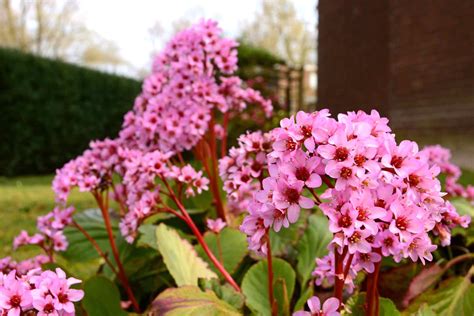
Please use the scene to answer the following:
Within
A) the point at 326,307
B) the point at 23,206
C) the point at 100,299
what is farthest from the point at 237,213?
the point at 23,206

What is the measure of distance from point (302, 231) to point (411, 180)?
0.89 metres

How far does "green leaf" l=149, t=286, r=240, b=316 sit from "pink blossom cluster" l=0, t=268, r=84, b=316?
197 millimetres

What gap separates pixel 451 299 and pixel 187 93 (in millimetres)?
1083

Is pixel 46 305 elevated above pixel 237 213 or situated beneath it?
elevated above

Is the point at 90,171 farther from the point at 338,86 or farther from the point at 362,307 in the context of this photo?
the point at 338,86

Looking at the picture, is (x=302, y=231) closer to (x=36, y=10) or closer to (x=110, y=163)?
(x=110, y=163)

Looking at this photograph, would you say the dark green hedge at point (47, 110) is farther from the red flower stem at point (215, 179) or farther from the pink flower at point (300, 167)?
the pink flower at point (300, 167)

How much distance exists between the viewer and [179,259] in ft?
4.27

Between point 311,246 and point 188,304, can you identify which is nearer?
point 188,304

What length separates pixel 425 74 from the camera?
8711mm

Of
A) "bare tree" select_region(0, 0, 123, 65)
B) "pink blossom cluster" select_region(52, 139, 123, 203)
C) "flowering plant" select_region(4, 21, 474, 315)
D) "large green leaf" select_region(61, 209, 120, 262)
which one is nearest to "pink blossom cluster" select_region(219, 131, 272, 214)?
"flowering plant" select_region(4, 21, 474, 315)

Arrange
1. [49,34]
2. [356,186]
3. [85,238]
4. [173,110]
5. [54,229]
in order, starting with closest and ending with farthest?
[356,186], [54,229], [173,110], [85,238], [49,34]

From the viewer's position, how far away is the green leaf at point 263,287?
3.89 ft

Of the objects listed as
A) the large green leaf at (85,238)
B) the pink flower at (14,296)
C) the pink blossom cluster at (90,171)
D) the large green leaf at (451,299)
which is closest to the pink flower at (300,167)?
the pink flower at (14,296)
